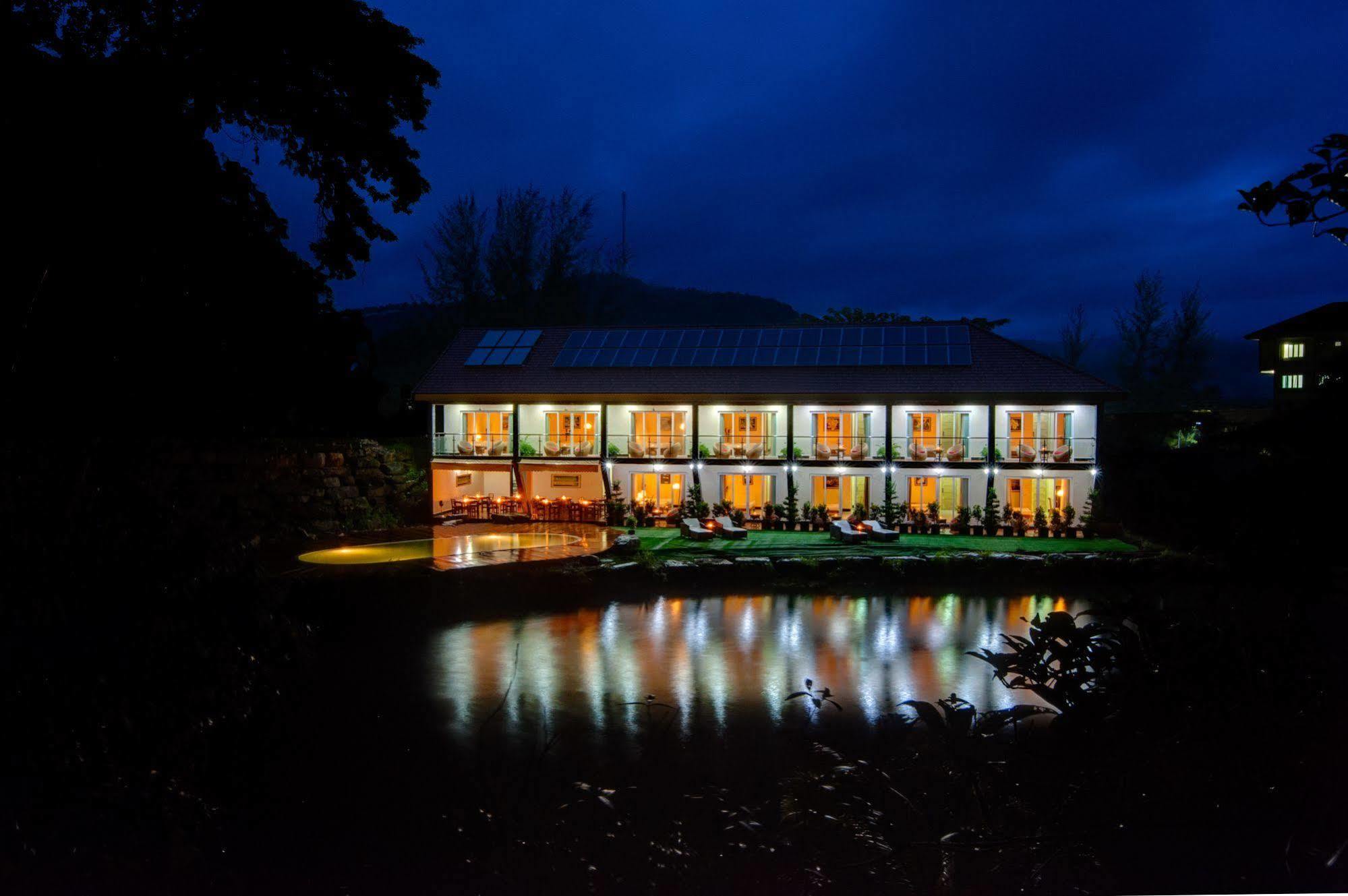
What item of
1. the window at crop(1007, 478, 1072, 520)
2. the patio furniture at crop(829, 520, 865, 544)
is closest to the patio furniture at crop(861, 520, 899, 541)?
the patio furniture at crop(829, 520, 865, 544)

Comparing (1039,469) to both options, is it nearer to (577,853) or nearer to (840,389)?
(840,389)

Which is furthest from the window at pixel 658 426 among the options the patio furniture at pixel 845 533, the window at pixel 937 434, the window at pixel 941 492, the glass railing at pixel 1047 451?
the glass railing at pixel 1047 451

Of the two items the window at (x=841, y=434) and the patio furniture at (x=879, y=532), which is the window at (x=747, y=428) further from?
the patio furniture at (x=879, y=532)

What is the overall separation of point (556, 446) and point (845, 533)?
9.67m

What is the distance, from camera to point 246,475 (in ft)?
62.7

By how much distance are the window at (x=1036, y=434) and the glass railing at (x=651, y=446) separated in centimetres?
938

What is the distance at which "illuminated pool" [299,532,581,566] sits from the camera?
56.6ft

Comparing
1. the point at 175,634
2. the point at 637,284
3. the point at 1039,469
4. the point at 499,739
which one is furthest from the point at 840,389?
the point at 637,284

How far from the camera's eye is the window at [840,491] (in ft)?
78.3

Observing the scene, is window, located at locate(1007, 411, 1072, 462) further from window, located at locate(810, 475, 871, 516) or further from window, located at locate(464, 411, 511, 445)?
window, located at locate(464, 411, 511, 445)

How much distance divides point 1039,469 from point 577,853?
21740mm

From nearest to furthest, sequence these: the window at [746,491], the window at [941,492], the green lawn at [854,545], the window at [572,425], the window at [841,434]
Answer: the green lawn at [854,545] → the window at [941,492] → the window at [841,434] → the window at [746,491] → the window at [572,425]

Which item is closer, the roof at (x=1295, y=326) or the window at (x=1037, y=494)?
the window at (x=1037, y=494)

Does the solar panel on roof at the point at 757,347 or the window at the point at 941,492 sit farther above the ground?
the solar panel on roof at the point at 757,347
